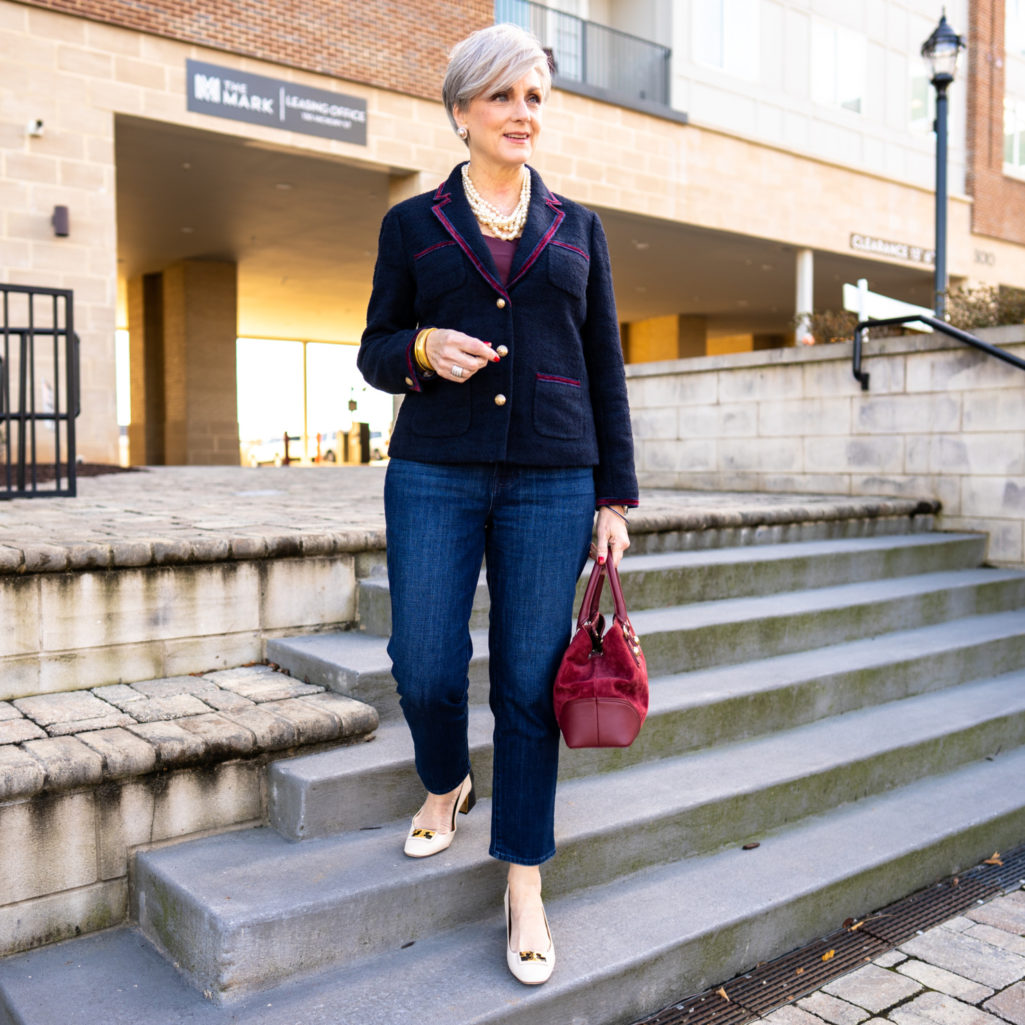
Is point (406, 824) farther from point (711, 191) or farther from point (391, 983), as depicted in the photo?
point (711, 191)

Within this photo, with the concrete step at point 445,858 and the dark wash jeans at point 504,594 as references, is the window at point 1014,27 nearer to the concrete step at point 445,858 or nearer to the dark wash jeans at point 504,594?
the concrete step at point 445,858

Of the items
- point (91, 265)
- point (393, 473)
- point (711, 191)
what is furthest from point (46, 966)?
point (711, 191)

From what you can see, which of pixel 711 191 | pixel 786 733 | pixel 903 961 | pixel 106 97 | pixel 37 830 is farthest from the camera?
pixel 711 191

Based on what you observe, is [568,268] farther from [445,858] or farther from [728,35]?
[728,35]

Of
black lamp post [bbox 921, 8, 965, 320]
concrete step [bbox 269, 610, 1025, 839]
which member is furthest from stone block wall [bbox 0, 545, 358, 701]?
black lamp post [bbox 921, 8, 965, 320]

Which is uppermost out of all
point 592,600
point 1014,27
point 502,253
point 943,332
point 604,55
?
point 1014,27

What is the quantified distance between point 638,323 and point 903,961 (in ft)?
92.7

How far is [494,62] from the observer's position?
7.11 ft

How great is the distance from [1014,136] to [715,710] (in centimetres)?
2601

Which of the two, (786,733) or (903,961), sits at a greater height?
(786,733)

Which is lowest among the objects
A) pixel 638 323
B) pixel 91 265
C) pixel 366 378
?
pixel 366 378

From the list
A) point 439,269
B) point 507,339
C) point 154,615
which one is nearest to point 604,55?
point 154,615

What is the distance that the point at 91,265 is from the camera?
11.7 metres

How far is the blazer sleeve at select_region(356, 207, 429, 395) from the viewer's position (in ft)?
7.64
